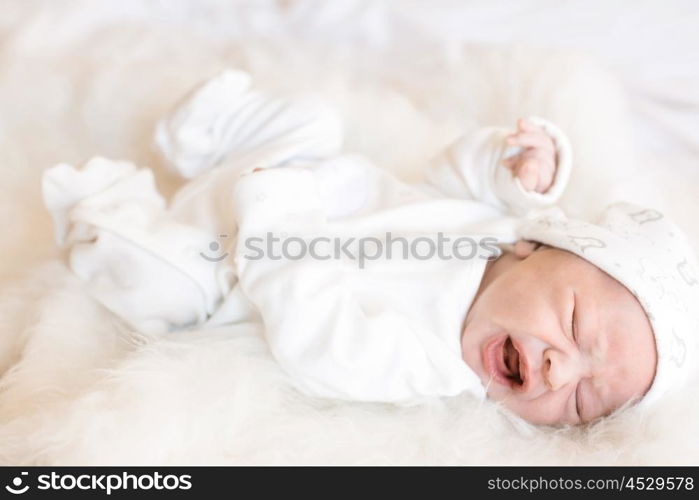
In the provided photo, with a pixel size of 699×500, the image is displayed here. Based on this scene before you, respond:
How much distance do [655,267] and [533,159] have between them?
0.31 m

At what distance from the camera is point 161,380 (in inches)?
38.9

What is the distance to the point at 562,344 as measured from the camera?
3.54 ft

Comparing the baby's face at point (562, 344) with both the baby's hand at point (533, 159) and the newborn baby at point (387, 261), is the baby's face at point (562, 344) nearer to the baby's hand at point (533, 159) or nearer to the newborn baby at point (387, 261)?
the newborn baby at point (387, 261)

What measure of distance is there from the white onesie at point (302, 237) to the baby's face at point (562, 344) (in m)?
0.06

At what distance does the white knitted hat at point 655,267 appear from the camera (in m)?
1.06

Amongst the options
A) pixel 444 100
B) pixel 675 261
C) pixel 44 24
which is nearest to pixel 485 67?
pixel 444 100

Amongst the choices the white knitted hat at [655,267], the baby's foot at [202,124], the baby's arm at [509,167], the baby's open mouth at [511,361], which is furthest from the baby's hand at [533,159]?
the baby's foot at [202,124]

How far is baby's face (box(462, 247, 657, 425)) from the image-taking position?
1066mm

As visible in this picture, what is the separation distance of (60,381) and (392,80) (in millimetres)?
1034

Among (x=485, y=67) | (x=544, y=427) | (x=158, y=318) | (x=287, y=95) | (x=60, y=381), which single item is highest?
(x=485, y=67)

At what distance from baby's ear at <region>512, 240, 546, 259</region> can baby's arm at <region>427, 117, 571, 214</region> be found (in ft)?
0.30

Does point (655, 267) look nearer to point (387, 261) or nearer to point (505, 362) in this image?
point (505, 362)

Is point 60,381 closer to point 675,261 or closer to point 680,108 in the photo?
point 675,261
